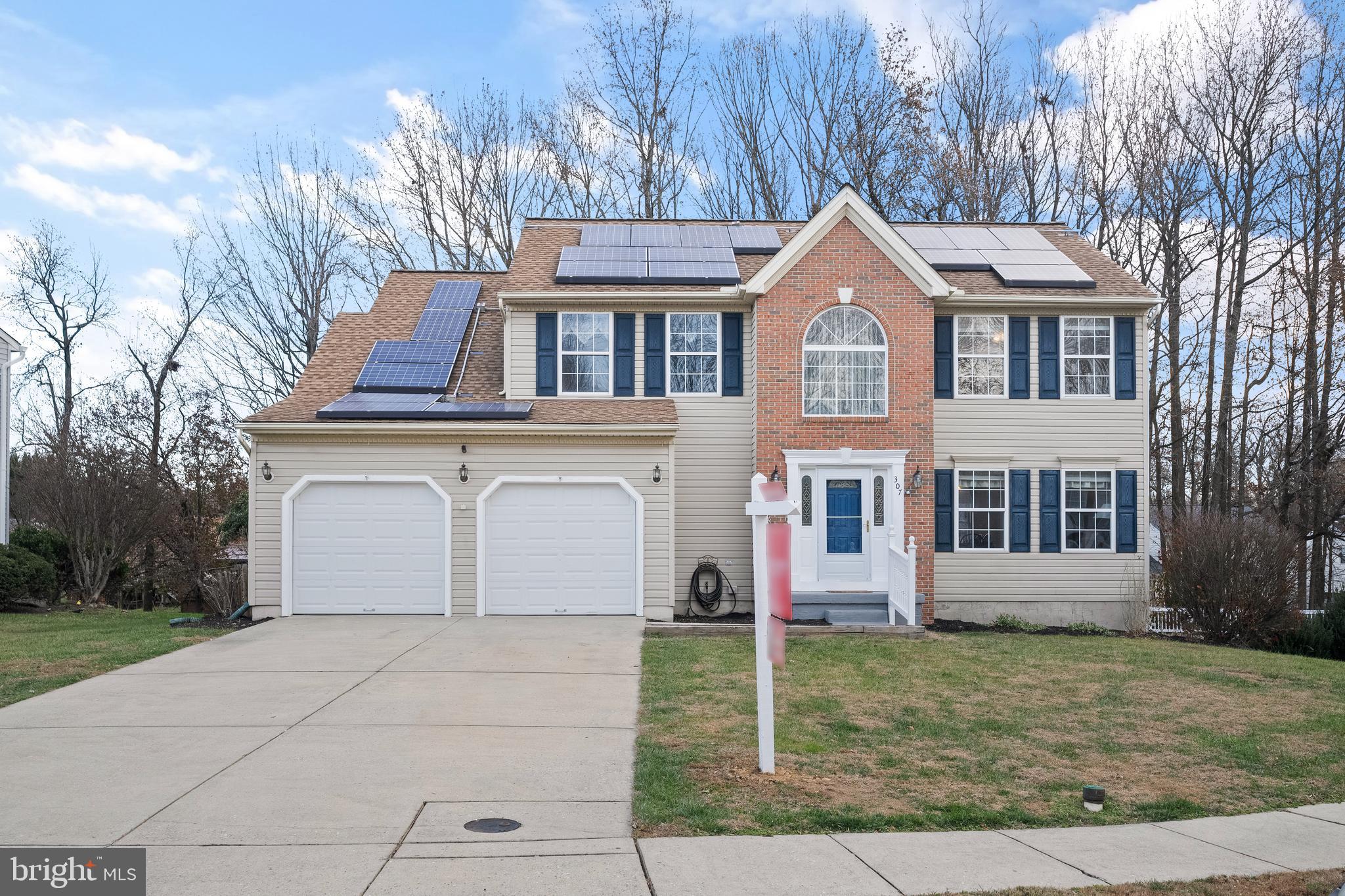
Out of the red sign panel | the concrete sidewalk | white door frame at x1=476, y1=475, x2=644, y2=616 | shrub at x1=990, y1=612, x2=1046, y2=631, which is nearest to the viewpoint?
the concrete sidewalk

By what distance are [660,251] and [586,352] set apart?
2.67 meters

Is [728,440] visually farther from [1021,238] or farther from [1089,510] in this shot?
[1021,238]

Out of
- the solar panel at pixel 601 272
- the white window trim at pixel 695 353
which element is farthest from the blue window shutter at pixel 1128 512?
the solar panel at pixel 601 272

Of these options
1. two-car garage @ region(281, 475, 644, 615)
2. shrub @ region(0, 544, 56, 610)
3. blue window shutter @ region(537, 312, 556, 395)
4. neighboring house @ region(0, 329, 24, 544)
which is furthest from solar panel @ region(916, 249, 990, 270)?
neighboring house @ region(0, 329, 24, 544)

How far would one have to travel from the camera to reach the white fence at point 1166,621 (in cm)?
1620

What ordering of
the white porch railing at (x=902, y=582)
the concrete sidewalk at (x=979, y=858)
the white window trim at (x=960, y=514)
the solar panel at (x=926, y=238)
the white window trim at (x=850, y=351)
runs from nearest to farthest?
the concrete sidewalk at (x=979, y=858), the white porch railing at (x=902, y=582), the white window trim at (x=850, y=351), the white window trim at (x=960, y=514), the solar panel at (x=926, y=238)

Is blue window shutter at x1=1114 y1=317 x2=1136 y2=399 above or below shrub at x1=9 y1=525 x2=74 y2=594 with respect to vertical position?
above

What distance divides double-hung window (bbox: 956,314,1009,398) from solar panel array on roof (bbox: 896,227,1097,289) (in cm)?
80

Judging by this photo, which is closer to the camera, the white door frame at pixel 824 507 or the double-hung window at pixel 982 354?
the white door frame at pixel 824 507

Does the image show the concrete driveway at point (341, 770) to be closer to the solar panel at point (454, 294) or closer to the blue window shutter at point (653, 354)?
the blue window shutter at point (653, 354)

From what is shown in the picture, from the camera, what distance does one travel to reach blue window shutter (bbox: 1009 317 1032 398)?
16703 mm

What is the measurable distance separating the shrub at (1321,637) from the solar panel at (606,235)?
43.3ft

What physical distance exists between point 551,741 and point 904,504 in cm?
950

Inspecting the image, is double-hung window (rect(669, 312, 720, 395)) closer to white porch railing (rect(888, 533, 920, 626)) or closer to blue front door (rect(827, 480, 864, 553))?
blue front door (rect(827, 480, 864, 553))
